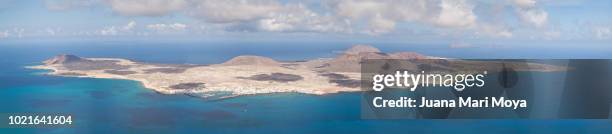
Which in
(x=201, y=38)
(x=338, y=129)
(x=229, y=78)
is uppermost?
(x=201, y=38)

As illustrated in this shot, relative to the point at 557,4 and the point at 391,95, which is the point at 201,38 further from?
the point at 557,4

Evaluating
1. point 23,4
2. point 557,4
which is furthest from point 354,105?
point 23,4

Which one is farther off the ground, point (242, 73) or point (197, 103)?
point (242, 73)

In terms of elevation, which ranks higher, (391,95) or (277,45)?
(277,45)
